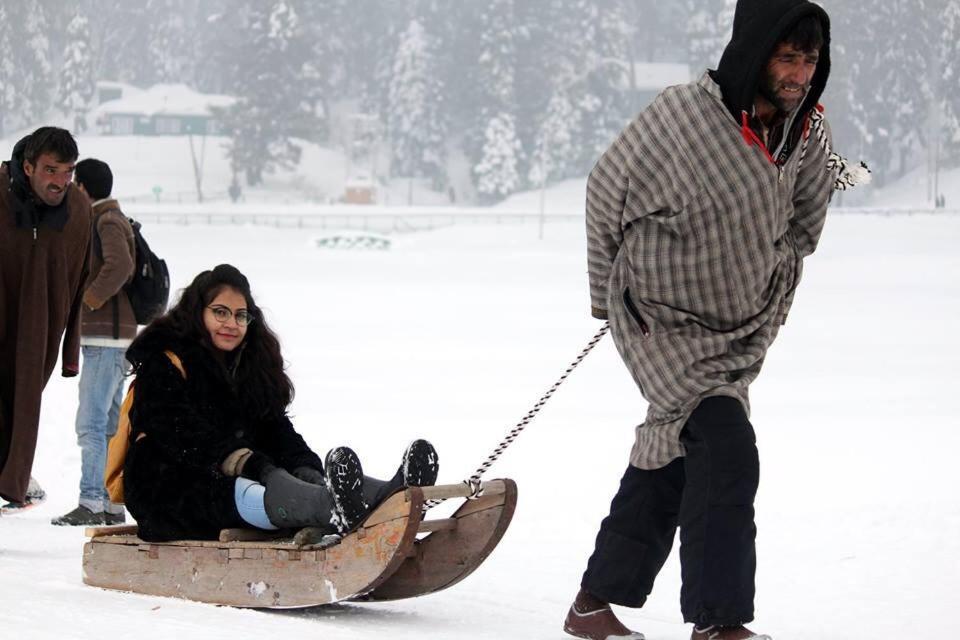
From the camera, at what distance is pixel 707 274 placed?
469 centimetres

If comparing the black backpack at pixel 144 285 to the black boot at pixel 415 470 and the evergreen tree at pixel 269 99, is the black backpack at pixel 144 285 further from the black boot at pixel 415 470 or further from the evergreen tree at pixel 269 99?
the evergreen tree at pixel 269 99

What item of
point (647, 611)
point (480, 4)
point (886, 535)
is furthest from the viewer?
point (480, 4)

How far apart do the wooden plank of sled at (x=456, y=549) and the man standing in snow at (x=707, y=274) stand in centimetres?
46

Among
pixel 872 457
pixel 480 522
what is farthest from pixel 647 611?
pixel 872 457

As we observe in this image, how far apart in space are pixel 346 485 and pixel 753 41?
180 cm

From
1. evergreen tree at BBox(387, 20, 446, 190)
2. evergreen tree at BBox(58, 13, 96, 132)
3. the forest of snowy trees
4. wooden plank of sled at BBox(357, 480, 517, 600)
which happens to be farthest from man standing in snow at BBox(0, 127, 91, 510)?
evergreen tree at BBox(58, 13, 96, 132)

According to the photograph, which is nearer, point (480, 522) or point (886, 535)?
point (480, 522)

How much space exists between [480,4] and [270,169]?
1790 centimetres

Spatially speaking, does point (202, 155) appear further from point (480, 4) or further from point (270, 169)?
point (480, 4)

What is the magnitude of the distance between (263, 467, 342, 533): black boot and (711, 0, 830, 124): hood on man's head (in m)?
1.75

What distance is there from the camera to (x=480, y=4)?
9662 cm

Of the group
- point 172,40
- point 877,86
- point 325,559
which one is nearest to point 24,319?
point 325,559

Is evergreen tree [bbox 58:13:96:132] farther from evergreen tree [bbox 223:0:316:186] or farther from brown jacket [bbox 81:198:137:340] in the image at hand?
brown jacket [bbox 81:198:137:340]

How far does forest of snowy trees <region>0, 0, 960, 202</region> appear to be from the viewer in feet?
279
